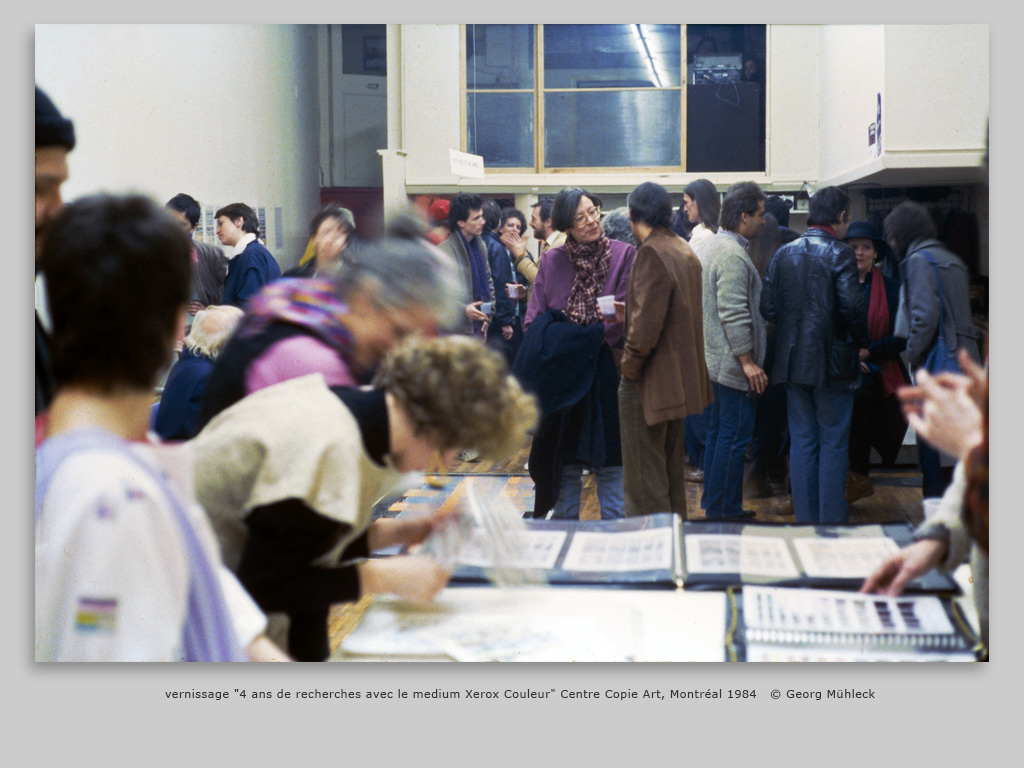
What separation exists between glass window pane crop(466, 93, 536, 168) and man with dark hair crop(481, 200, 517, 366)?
0.15 meters

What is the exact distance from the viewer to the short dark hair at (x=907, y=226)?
8.79ft

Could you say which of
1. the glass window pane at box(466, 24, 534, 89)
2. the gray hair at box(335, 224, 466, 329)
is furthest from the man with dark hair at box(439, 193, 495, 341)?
the glass window pane at box(466, 24, 534, 89)

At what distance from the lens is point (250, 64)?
2725 mm

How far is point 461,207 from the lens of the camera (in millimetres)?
2699

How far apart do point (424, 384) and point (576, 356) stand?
861 millimetres

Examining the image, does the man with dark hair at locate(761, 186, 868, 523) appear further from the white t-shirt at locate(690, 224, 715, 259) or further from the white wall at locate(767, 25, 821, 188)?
the white t-shirt at locate(690, 224, 715, 259)

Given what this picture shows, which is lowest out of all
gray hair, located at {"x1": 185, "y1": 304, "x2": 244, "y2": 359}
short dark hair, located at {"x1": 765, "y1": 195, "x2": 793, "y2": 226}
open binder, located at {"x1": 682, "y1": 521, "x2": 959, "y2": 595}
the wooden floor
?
open binder, located at {"x1": 682, "y1": 521, "x2": 959, "y2": 595}

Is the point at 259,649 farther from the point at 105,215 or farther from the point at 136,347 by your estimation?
the point at 105,215

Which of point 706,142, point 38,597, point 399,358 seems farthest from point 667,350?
point 38,597

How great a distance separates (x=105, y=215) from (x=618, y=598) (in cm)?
144

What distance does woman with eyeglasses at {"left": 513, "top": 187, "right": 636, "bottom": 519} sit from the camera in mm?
2785

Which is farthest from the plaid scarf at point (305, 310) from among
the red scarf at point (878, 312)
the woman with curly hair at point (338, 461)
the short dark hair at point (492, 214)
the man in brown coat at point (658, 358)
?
the red scarf at point (878, 312)

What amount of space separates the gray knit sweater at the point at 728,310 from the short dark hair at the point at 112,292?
153 cm

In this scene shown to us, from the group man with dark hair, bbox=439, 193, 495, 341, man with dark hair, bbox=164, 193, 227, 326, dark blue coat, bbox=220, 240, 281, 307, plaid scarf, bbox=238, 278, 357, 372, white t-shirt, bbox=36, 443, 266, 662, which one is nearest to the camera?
white t-shirt, bbox=36, 443, 266, 662
